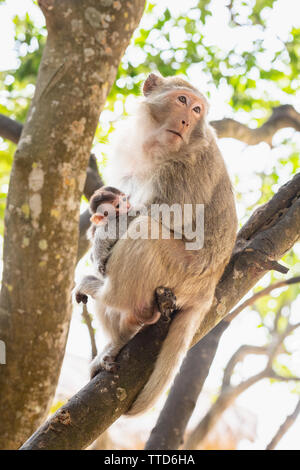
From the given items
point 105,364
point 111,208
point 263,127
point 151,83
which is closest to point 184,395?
point 105,364

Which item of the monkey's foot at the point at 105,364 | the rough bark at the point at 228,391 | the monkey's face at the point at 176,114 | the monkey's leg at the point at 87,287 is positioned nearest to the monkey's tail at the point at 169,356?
the monkey's foot at the point at 105,364

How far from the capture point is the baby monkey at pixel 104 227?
3.05 metres

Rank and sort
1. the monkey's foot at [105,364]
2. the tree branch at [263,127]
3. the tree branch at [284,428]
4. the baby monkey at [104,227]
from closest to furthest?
the monkey's foot at [105,364] < the baby monkey at [104,227] < the tree branch at [284,428] < the tree branch at [263,127]

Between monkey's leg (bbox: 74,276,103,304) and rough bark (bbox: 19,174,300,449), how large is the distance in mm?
518

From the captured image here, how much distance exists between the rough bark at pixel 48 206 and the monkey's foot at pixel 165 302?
507 mm

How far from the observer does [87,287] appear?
3.17m

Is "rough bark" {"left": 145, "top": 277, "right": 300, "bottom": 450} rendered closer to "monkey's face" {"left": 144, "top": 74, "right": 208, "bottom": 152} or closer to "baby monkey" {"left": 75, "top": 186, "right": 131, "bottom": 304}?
"baby monkey" {"left": 75, "top": 186, "right": 131, "bottom": 304}

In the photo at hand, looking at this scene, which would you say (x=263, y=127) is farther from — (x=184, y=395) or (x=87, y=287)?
(x=87, y=287)

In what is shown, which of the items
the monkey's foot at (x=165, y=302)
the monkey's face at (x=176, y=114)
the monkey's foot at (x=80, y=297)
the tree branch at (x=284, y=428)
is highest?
the monkey's face at (x=176, y=114)

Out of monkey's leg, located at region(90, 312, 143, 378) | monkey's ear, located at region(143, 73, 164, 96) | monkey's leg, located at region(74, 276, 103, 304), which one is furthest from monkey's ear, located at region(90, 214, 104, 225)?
monkey's ear, located at region(143, 73, 164, 96)

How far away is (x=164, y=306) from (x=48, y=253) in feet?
2.25

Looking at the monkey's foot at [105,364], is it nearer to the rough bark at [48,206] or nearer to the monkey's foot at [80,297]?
the rough bark at [48,206]
